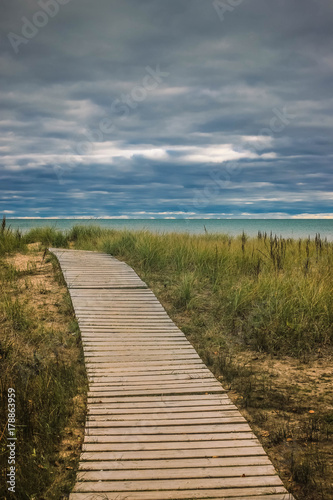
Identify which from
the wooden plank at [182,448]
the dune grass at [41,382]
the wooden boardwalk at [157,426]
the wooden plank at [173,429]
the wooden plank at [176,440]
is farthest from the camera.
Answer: the wooden plank at [173,429]

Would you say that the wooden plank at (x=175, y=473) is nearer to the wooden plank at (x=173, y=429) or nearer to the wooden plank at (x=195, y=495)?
the wooden plank at (x=195, y=495)

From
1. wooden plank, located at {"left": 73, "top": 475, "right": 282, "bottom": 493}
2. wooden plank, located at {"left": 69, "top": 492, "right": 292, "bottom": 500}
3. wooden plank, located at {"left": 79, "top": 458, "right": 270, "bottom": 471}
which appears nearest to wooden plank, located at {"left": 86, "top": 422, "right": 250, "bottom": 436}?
wooden plank, located at {"left": 79, "top": 458, "right": 270, "bottom": 471}

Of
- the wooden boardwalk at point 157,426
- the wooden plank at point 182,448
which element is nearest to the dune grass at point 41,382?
the wooden boardwalk at point 157,426

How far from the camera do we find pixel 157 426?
3.30 meters

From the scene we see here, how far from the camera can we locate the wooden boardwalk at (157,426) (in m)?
2.60

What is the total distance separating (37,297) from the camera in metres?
6.70

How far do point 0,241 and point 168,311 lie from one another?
18.6 ft

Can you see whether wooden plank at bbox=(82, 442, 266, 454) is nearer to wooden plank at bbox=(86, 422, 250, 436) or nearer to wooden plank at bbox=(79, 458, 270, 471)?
wooden plank at bbox=(79, 458, 270, 471)

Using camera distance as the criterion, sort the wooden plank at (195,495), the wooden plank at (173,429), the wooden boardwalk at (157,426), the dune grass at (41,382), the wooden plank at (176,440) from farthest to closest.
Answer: the wooden plank at (173,429) < the wooden plank at (176,440) < the dune grass at (41,382) < the wooden boardwalk at (157,426) < the wooden plank at (195,495)

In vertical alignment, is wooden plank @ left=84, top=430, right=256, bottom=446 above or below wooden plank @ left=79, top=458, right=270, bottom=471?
above

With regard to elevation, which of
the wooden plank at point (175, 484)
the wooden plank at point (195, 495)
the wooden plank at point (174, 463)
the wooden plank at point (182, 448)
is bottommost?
the wooden plank at point (195, 495)

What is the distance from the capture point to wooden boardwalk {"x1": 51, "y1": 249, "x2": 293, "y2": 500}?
2.60m

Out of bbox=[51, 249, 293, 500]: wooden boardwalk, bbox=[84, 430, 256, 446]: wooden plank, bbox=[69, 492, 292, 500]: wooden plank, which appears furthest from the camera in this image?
bbox=[84, 430, 256, 446]: wooden plank

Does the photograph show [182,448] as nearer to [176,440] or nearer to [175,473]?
[176,440]
